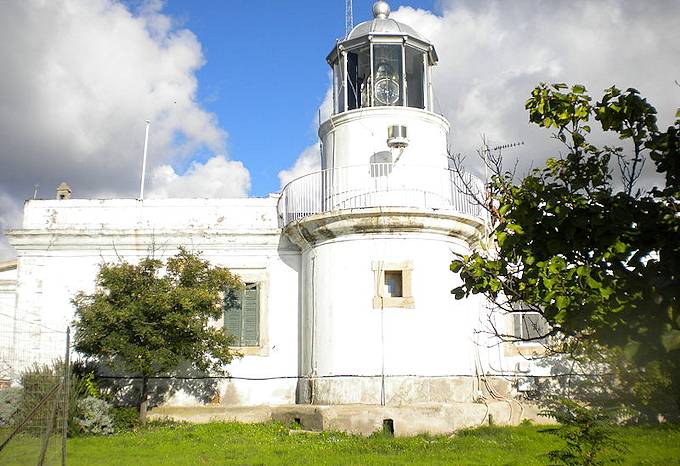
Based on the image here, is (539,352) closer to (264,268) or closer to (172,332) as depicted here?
(264,268)

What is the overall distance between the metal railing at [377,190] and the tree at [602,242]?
32.3 ft

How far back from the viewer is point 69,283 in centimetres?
1571

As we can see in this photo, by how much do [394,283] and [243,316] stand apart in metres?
3.59

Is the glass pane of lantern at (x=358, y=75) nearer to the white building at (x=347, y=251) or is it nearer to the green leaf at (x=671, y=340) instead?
the white building at (x=347, y=251)

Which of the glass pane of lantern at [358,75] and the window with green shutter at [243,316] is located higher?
the glass pane of lantern at [358,75]

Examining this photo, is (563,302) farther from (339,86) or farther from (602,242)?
(339,86)

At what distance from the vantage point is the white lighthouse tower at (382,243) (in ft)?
44.8

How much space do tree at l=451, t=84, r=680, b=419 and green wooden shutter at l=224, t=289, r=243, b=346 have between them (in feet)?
36.0

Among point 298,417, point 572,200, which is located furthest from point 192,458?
point 572,200

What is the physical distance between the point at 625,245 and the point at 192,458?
7.99 metres

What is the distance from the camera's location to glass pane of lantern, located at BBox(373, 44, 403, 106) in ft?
52.4

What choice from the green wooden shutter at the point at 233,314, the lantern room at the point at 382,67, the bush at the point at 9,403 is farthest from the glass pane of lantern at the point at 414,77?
the bush at the point at 9,403

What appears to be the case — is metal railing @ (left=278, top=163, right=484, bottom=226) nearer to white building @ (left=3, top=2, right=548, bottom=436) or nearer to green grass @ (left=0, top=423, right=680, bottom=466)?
white building @ (left=3, top=2, right=548, bottom=436)

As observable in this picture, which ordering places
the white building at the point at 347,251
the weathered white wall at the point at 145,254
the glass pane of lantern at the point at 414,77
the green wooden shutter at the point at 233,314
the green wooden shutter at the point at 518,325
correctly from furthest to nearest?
the glass pane of lantern at the point at 414,77
the green wooden shutter at the point at 518,325
the weathered white wall at the point at 145,254
the green wooden shutter at the point at 233,314
the white building at the point at 347,251
